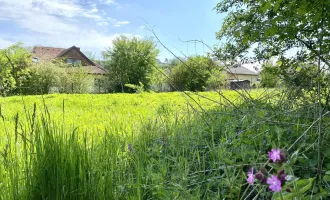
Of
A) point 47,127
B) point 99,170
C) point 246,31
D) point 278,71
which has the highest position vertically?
point 246,31

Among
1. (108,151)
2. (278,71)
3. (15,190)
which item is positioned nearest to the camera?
(15,190)

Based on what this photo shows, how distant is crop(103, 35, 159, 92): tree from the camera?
22.6 metres

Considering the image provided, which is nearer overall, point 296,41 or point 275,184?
point 275,184

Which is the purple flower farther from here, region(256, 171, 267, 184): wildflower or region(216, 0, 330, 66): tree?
region(216, 0, 330, 66): tree

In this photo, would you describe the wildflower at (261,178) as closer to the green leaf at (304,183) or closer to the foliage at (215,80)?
the green leaf at (304,183)

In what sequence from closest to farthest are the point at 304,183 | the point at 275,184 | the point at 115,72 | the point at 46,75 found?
the point at 275,184, the point at 304,183, the point at 46,75, the point at 115,72

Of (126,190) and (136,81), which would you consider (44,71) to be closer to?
(136,81)

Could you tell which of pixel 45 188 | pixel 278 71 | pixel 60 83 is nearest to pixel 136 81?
pixel 60 83

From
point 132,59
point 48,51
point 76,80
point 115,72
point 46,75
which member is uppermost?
point 48,51

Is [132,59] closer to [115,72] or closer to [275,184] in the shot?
[115,72]

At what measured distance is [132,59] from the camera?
2328cm

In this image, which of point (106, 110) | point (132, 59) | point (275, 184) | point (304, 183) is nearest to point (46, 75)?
point (132, 59)

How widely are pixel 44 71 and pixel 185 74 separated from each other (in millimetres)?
10372

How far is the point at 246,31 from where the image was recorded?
2.29 metres
